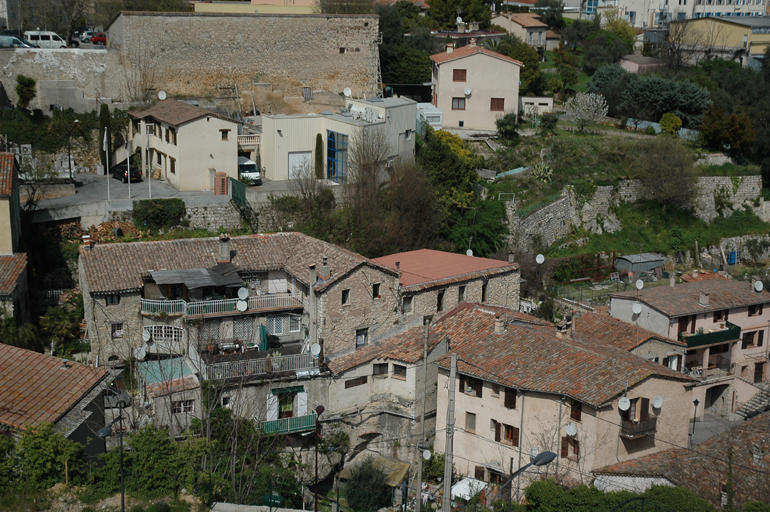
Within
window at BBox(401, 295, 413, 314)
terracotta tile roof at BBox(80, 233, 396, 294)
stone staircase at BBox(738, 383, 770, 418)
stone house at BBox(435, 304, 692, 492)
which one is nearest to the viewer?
stone house at BBox(435, 304, 692, 492)

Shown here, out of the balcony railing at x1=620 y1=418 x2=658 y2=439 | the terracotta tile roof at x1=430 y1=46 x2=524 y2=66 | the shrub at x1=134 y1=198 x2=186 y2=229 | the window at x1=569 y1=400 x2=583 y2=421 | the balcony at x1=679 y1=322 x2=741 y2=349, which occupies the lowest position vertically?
the balcony at x1=679 y1=322 x2=741 y2=349

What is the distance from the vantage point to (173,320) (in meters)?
29.8

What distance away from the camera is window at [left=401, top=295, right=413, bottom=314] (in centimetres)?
3073

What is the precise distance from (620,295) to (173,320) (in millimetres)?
16407

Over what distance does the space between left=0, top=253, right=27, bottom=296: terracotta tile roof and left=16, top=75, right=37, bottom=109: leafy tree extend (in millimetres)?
13399

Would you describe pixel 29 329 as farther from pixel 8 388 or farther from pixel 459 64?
pixel 459 64

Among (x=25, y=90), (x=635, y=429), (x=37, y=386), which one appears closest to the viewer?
(x=37, y=386)

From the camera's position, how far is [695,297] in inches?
1393

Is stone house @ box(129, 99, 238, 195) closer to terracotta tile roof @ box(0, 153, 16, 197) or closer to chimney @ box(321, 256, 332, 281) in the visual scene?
terracotta tile roof @ box(0, 153, 16, 197)

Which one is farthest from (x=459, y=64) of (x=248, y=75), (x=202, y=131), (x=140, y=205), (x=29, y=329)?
(x=29, y=329)

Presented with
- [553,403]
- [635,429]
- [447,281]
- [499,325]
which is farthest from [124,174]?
[635,429]

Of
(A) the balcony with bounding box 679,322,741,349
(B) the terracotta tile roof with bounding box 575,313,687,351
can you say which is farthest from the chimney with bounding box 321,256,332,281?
(A) the balcony with bounding box 679,322,741,349

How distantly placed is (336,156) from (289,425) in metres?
15.5

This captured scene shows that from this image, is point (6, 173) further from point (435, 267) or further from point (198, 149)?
point (435, 267)
